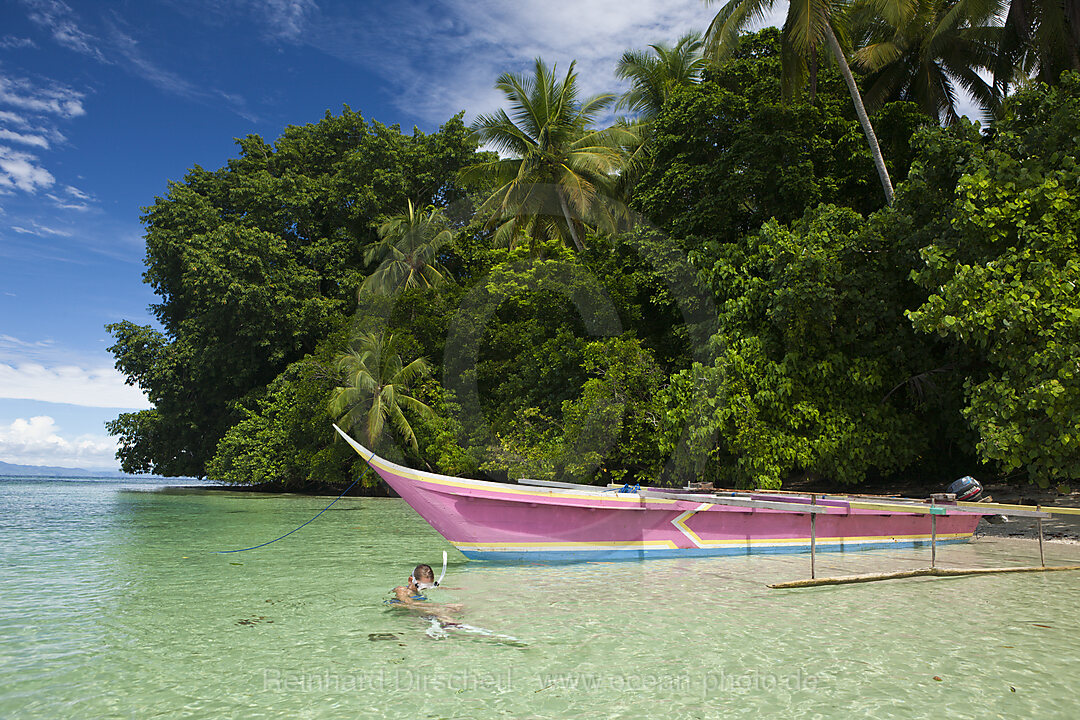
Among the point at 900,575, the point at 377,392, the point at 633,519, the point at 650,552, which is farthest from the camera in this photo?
the point at 377,392

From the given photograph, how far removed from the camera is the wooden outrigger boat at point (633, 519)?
24.7 ft

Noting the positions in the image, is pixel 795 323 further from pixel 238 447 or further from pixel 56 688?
pixel 238 447

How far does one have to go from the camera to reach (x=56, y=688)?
3928 millimetres

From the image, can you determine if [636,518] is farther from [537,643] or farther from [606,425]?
[606,425]

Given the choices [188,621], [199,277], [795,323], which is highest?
[199,277]

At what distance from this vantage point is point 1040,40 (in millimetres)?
13875

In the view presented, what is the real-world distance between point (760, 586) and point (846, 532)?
2972 mm

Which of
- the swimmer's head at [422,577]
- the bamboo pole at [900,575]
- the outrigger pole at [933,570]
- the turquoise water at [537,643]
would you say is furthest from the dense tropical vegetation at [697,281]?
the swimmer's head at [422,577]

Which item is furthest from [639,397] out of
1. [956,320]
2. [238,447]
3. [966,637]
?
[238,447]

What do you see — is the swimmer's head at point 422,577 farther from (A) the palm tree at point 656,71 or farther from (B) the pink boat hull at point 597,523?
(A) the palm tree at point 656,71

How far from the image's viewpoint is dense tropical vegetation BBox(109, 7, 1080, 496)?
35.5 feet

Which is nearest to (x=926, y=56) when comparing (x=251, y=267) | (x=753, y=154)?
(x=753, y=154)

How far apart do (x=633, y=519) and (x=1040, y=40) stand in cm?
1355

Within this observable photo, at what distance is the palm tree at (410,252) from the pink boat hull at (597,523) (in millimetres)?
15941
